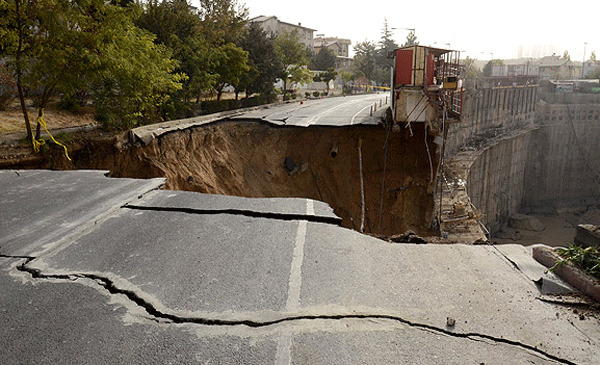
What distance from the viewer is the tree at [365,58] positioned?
6619 cm

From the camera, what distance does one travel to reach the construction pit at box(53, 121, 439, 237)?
56.1 feet

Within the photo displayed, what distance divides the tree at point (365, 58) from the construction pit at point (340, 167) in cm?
4791

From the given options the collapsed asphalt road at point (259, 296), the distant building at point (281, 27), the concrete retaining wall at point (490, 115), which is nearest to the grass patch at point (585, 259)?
the collapsed asphalt road at point (259, 296)

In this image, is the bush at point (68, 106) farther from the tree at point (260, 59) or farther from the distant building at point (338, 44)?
the distant building at point (338, 44)

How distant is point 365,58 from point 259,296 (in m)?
68.2

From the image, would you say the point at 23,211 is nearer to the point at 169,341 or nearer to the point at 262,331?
the point at 169,341

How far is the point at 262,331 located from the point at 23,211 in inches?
171

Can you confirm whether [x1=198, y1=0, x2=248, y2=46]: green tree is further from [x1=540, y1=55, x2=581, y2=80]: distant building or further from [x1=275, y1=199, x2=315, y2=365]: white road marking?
[x1=540, y1=55, x2=581, y2=80]: distant building

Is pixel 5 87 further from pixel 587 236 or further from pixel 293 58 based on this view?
pixel 293 58

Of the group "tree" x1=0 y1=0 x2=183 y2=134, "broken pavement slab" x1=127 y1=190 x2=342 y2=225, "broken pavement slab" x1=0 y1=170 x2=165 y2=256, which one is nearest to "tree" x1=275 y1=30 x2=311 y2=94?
→ "tree" x1=0 y1=0 x2=183 y2=134

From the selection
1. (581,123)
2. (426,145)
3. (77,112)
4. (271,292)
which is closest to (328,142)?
(426,145)

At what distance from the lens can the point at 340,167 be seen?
18.7 meters

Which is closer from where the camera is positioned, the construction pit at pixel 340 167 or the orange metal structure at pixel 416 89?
the orange metal structure at pixel 416 89

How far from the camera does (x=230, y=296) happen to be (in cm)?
361
